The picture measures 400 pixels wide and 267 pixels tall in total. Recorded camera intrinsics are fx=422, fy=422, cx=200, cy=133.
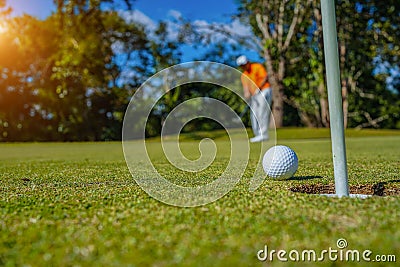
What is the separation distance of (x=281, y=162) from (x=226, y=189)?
2.48ft

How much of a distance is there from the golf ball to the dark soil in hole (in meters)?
0.33

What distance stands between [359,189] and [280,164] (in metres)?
0.68

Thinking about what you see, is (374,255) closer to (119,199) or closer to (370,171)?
(119,199)

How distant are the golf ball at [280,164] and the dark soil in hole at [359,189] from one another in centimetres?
33

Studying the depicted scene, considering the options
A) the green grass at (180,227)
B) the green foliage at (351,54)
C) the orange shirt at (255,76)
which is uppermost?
the green foliage at (351,54)

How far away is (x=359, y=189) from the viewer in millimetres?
3133

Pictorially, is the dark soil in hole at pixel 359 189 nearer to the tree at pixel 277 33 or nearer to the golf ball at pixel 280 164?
the golf ball at pixel 280 164

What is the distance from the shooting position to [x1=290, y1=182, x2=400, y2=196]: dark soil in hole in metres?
3.00

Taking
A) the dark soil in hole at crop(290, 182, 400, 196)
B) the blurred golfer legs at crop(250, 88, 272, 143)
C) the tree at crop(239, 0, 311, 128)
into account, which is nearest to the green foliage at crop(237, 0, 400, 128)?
the tree at crop(239, 0, 311, 128)

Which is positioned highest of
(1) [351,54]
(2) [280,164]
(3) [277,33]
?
(3) [277,33]

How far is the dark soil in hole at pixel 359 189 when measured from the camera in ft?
9.84

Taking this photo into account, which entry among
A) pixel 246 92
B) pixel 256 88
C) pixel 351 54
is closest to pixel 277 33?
pixel 351 54

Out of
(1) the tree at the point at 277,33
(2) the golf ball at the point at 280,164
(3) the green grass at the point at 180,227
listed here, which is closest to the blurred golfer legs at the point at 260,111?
(2) the golf ball at the point at 280,164

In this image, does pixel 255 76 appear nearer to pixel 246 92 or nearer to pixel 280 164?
pixel 246 92
